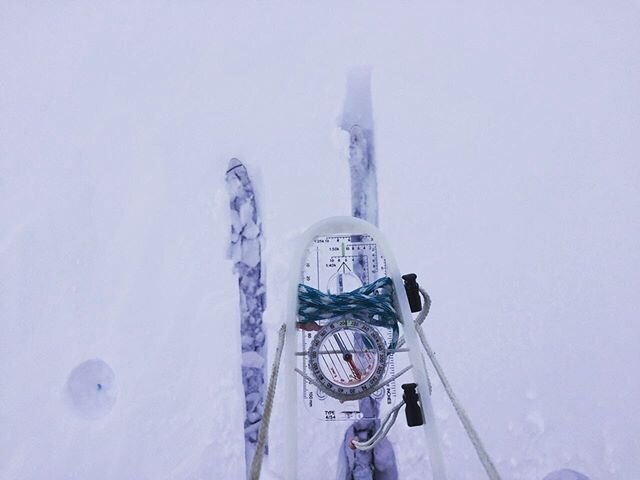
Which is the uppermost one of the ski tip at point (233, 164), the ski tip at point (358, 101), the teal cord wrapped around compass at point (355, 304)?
the ski tip at point (358, 101)

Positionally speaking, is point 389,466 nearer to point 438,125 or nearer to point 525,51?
point 438,125

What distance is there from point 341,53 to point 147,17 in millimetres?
447

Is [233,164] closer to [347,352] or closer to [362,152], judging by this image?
[362,152]

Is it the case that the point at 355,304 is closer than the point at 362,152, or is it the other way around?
the point at 355,304

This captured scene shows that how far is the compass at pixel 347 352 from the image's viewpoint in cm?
80

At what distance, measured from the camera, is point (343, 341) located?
0.81 meters

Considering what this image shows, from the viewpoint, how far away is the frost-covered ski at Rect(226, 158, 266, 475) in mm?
1014

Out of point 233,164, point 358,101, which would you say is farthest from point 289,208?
point 358,101

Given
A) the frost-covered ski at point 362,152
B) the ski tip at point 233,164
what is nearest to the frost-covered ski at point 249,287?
the ski tip at point 233,164

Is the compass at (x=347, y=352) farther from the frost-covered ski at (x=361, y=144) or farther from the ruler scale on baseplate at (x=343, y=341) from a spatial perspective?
the frost-covered ski at (x=361, y=144)

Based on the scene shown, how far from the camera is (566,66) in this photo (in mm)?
1131

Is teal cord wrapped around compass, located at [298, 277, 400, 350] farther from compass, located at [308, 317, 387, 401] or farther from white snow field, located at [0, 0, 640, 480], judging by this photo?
white snow field, located at [0, 0, 640, 480]

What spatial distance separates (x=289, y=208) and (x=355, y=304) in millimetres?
333

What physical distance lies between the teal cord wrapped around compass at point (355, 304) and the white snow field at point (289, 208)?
0.24m
